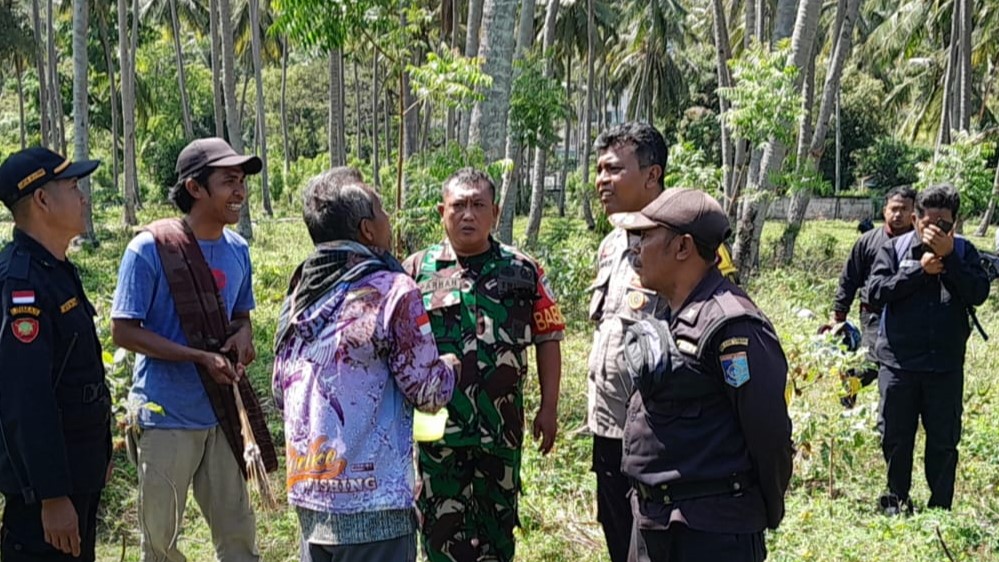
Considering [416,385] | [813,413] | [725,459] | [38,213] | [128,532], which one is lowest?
[128,532]

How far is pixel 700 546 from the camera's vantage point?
7.61 ft

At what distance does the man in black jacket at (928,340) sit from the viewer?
4277 millimetres

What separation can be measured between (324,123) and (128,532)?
45.2 meters

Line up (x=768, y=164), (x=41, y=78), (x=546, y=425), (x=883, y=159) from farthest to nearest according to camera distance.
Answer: (x=883, y=159) < (x=41, y=78) < (x=768, y=164) < (x=546, y=425)

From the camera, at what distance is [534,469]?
4895mm

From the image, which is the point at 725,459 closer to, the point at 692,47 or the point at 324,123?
the point at 692,47

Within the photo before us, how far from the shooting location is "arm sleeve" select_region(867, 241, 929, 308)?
4.44 meters

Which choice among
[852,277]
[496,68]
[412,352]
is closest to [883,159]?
[852,277]

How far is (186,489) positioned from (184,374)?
449 mm

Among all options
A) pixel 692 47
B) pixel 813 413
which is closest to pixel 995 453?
pixel 813 413

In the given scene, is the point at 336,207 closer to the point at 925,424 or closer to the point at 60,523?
the point at 60,523

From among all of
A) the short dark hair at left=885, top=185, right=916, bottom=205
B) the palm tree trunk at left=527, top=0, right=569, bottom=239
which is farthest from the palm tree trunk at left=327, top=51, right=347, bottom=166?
the short dark hair at left=885, top=185, right=916, bottom=205

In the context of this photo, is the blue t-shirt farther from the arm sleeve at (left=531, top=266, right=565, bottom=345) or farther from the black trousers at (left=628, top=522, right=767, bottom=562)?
the black trousers at (left=628, top=522, right=767, bottom=562)

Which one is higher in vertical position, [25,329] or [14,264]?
[14,264]
